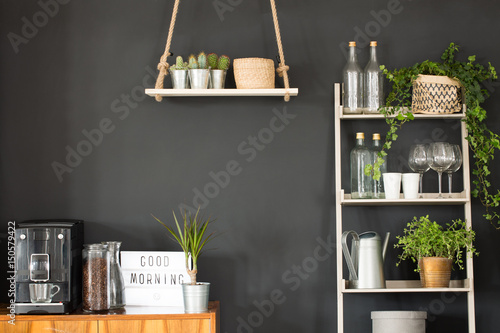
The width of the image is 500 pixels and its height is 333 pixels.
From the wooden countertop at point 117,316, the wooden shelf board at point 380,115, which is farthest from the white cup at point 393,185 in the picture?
the wooden countertop at point 117,316

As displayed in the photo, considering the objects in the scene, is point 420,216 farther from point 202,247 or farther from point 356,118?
point 202,247

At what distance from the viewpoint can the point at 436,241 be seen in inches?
114

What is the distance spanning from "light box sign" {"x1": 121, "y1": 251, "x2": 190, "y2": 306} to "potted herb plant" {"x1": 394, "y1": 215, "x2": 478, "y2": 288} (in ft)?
3.56

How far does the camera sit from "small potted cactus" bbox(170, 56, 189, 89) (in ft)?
9.82

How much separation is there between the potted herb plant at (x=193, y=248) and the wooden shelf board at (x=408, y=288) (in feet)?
2.24

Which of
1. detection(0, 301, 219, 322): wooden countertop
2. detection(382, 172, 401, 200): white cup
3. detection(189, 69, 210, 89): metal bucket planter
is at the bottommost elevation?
detection(0, 301, 219, 322): wooden countertop

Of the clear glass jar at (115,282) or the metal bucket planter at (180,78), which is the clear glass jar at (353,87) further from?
the clear glass jar at (115,282)

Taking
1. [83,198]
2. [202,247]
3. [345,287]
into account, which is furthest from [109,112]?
[345,287]

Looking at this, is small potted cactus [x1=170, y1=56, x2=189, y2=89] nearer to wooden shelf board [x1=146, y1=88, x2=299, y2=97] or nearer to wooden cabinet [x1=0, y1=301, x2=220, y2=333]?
wooden shelf board [x1=146, y1=88, x2=299, y2=97]

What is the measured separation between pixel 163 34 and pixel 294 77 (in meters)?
0.72

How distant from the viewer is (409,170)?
3154 mm

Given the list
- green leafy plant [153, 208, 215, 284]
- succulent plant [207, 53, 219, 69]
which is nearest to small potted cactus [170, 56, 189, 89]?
succulent plant [207, 53, 219, 69]

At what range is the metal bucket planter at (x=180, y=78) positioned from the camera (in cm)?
300

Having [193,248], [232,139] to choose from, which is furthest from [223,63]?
[193,248]
